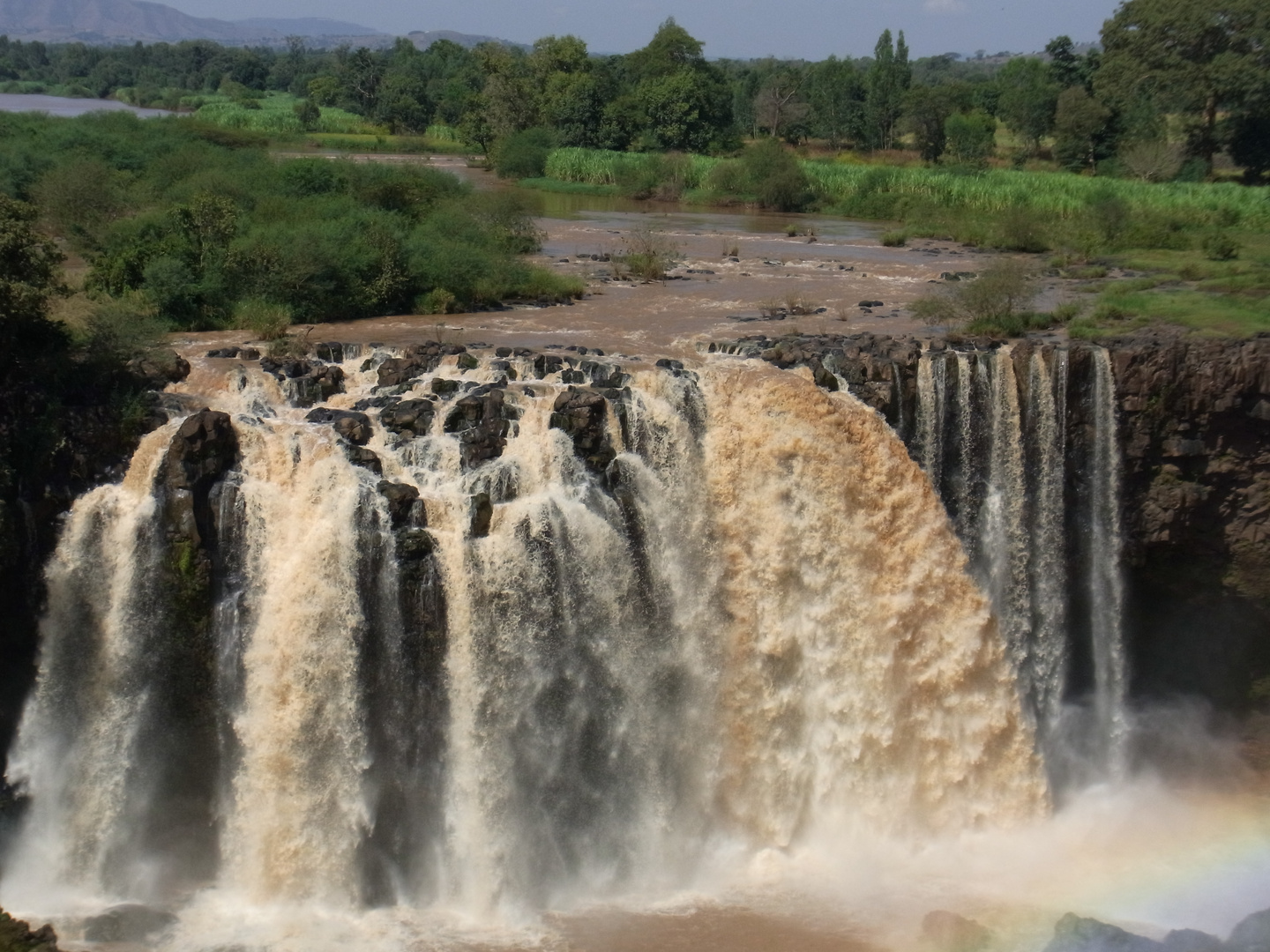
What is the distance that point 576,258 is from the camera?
33719 millimetres

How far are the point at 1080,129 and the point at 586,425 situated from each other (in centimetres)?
5115

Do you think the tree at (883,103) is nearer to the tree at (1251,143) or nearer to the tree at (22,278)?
the tree at (1251,143)

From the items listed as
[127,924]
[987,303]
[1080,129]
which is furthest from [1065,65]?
[127,924]

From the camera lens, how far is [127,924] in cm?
1477

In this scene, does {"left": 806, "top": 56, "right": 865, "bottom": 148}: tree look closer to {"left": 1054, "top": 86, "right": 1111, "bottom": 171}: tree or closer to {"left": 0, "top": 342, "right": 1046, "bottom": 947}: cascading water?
{"left": 1054, "top": 86, "right": 1111, "bottom": 171}: tree

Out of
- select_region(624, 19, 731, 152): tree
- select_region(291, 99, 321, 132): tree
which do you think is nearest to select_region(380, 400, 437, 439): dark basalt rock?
select_region(624, 19, 731, 152): tree

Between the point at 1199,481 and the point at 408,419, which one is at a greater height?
the point at 408,419

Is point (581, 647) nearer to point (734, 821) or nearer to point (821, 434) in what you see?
point (734, 821)

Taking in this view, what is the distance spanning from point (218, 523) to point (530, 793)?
203 inches

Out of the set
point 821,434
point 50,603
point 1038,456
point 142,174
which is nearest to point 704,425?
point 821,434

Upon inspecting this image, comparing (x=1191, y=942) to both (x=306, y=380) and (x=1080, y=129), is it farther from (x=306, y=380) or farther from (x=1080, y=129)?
(x=1080, y=129)

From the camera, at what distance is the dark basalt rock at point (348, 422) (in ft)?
53.9

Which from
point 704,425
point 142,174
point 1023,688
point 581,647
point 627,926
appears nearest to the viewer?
point 627,926

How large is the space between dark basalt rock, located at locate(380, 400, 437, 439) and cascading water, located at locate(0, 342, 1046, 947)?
0.21 ft
